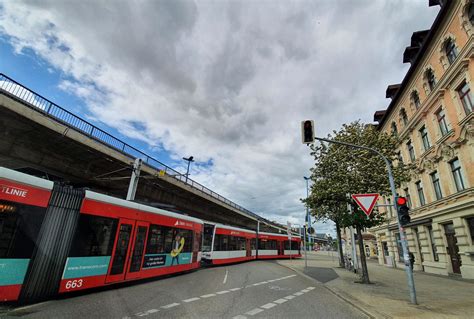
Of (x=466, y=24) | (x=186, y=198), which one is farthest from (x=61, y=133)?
(x=466, y=24)

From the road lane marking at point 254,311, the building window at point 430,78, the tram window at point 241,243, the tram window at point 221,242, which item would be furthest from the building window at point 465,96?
the tram window at point 241,243

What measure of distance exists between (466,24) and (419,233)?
15.6 metres

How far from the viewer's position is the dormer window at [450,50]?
51.8ft

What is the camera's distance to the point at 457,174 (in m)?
16.1

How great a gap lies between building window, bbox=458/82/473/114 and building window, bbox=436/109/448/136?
1.93 meters

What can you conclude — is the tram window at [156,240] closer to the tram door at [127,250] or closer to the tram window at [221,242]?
the tram door at [127,250]

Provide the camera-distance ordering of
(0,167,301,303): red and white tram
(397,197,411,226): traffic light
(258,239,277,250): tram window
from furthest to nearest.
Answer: (258,239,277,250): tram window → (397,197,411,226): traffic light → (0,167,301,303): red and white tram

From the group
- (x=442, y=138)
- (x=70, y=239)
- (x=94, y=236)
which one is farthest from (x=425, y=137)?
(x=70, y=239)

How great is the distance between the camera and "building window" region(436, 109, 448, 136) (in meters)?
17.2

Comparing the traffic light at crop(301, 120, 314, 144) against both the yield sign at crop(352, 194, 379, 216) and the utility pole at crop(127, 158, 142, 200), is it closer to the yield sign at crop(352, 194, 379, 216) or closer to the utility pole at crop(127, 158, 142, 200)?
the yield sign at crop(352, 194, 379, 216)

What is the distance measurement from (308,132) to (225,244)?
15110mm

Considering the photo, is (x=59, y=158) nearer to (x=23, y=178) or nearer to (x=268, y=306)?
(x=23, y=178)

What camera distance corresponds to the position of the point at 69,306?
21.7 ft

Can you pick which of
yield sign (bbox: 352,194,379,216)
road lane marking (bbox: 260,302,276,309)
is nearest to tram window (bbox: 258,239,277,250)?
yield sign (bbox: 352,194,379,216)
